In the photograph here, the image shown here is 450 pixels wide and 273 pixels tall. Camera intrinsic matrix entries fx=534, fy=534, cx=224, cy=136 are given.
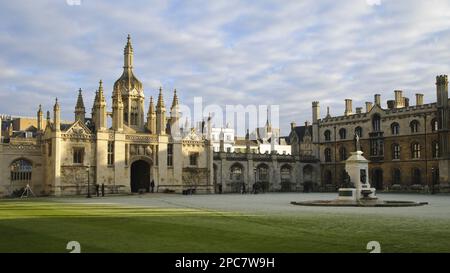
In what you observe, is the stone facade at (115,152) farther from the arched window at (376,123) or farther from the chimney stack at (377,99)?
the chimney stack at (377,99)

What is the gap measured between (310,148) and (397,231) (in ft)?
234

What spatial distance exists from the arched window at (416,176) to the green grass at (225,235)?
51.2 meters

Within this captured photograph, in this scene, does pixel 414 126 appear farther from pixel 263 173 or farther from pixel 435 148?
pixel 263 173

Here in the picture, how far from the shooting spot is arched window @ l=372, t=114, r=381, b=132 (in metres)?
75.6

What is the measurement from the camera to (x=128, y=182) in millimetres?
58312

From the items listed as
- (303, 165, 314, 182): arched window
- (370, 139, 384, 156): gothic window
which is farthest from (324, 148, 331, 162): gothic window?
(370, 139, 384, 156): gothic window

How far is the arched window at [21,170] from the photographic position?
53925 millimetres

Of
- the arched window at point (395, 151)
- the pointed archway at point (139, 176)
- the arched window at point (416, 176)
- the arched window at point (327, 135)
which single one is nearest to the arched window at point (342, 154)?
the arched window at point (327, 135)

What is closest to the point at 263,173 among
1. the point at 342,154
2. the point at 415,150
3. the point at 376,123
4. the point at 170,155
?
the point at 342,154

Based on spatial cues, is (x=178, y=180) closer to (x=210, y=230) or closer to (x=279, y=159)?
(x=279, y=159)

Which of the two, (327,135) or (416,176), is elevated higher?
(327,135)

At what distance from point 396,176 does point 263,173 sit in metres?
18.1

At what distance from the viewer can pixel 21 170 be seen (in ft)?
180
